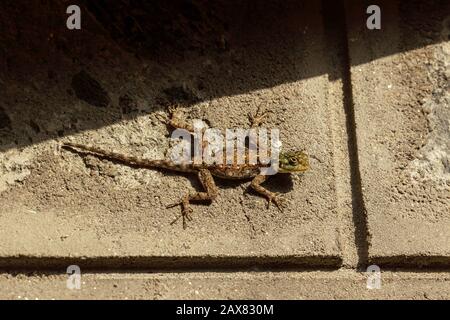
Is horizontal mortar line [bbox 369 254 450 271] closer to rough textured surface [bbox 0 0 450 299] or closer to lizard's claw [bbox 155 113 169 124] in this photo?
rough textured surface [bbox 0 0 450 299]

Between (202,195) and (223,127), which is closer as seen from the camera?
(202,195)

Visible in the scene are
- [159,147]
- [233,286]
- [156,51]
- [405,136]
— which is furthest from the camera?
[156,51]

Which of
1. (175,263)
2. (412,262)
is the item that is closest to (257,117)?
(175,263)

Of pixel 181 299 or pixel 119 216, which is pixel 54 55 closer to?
pixel 119 216

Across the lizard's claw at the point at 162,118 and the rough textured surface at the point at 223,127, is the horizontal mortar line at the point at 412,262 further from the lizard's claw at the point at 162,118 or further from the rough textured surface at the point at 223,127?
the lizard's claw at the point at 162,118

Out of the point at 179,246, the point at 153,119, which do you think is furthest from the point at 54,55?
the point at 179,246

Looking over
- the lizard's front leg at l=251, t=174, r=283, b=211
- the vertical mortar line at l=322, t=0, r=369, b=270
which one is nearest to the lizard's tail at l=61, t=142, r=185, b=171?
the lizard's front leg at l=251, t=174, r=283, b=211

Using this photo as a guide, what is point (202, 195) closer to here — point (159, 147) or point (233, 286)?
point (159, 147)
